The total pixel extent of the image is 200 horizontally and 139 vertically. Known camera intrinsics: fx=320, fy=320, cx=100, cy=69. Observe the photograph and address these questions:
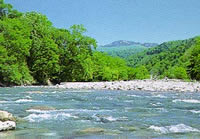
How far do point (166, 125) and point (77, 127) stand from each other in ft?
9.68

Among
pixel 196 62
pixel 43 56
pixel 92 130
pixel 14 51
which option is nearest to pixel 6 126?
pixel 92 130

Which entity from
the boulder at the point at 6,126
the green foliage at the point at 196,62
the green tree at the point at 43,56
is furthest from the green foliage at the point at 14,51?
the green foliage at the point at 196,62

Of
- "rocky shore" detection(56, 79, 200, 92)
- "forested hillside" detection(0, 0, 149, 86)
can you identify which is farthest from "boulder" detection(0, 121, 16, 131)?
"forested hillside" detection(0, 0, 149, 86)

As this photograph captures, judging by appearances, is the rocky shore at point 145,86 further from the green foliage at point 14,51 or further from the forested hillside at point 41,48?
the forested hillside at point 41,48

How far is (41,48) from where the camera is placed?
171 feet

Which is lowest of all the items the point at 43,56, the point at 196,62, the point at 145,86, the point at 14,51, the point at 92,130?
the point at 92,130

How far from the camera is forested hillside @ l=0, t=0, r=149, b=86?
46.6m

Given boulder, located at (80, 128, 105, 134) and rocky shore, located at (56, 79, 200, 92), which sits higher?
rocky shore, located at (56, 79, 200, 92)

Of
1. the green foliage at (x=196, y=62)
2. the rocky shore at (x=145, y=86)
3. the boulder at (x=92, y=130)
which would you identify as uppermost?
the green foliage at (x=196, y=62)

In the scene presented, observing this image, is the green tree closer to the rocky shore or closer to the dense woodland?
the dense woodland

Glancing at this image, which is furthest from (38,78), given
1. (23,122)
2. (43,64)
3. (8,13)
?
(23,122)

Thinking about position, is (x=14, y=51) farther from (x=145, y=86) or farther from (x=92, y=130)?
(x=92, y=130)

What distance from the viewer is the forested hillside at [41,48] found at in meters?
46.6

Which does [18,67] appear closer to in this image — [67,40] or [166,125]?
[67,40]
